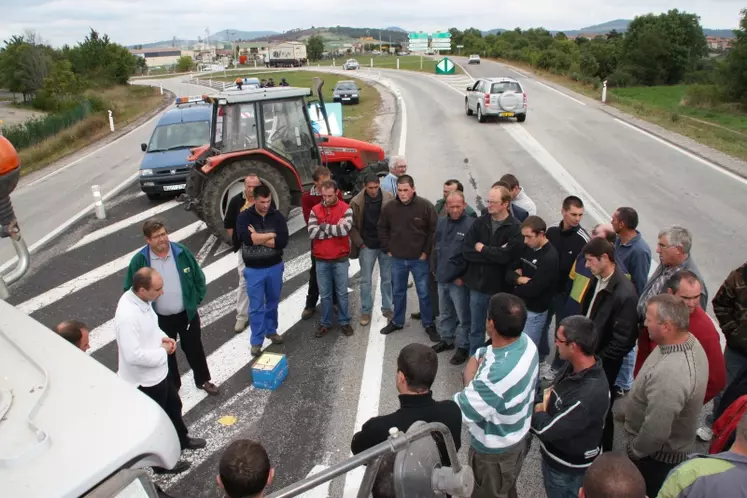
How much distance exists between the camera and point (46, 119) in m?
23.9

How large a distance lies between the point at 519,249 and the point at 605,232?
2.92ft

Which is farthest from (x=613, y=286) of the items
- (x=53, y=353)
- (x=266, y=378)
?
(x=53, y=353)

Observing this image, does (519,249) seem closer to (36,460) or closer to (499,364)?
(499,364)

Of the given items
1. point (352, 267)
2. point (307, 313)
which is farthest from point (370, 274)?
point (352, 267)

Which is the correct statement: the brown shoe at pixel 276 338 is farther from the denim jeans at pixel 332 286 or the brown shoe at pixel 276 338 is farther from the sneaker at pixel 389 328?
the sneaker at pixel 389 328

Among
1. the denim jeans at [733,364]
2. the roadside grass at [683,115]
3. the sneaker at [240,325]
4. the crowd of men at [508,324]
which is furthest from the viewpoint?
the roadside grass at [683,115]

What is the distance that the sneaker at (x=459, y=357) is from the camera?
579 cm

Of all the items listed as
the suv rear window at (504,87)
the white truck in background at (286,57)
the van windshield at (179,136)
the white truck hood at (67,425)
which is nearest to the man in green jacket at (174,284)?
the white truck hood at (67,425)

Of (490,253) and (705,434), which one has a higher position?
(490,253)

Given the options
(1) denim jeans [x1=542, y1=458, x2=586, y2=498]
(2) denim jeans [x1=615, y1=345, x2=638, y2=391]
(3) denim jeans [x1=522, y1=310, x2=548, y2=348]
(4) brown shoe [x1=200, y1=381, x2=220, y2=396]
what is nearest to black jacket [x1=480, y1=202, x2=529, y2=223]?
(3) denim jeans [x1=522, y1=310, x2=548, y2=348]

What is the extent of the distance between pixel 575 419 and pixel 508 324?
0.65 meters

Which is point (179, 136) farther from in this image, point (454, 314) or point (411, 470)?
point (411, 470)

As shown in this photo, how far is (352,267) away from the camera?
8.41m

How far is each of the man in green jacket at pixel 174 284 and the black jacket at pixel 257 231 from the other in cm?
76
